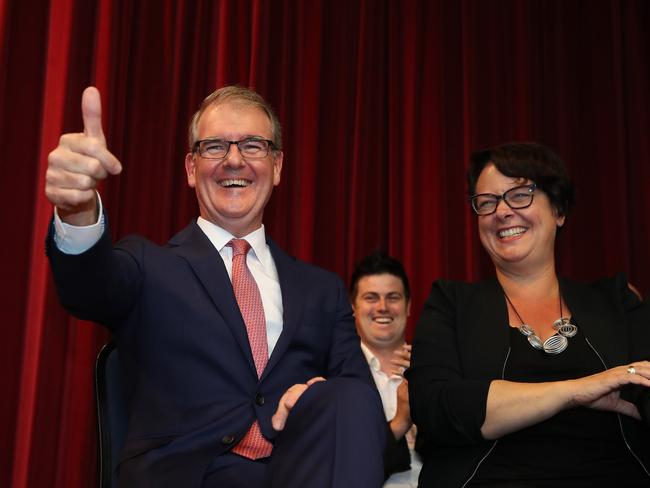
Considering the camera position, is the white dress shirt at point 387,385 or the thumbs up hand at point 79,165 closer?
the thumbs up hand at point 79,165

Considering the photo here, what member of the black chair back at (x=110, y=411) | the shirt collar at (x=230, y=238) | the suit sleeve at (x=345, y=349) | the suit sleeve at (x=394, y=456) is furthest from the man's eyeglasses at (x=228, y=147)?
the suit sleeve at (x=394, y=456)

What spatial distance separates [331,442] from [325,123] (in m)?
2.13

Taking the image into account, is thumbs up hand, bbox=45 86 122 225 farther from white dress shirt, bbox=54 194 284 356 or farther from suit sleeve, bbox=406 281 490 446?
suit sleeve, bbox=406 281 490 446

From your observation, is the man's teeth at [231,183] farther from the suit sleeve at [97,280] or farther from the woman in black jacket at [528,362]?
the woman in black jacket at [528,362]

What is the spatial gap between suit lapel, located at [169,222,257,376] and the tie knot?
0.07 m

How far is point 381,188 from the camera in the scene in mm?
3234

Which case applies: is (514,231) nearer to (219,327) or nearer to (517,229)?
(517,229)

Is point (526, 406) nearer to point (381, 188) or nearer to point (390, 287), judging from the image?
point (390, 287)

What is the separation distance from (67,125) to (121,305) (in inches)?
52.0

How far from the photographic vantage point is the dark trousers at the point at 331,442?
1.20 m

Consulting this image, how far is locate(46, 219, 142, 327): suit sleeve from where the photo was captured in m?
1.31

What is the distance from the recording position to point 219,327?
5.11 ft

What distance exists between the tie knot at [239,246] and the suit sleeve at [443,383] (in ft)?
1.73

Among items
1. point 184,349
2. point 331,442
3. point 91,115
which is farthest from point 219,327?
point 91,115
